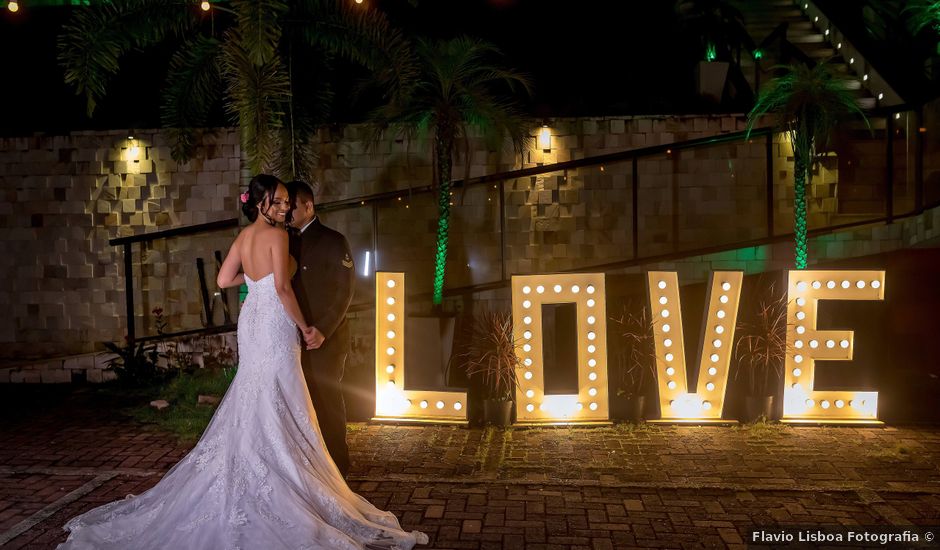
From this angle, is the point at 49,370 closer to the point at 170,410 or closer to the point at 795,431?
the point at 170,410

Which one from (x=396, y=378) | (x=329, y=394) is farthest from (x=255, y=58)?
(x=396, y=378)

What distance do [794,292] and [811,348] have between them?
54 cm

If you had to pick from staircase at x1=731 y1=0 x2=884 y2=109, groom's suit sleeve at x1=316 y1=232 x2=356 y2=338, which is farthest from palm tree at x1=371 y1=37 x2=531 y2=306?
staircase at x1=731 y1=0 x2=884 y2=109

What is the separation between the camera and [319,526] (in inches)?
167

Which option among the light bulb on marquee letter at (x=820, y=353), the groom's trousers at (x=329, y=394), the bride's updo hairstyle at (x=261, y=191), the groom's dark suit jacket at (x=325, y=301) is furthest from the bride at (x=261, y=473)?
the light bulb on marquee letter at (x=820, y=353)

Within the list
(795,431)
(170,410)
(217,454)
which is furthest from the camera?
(170,410)

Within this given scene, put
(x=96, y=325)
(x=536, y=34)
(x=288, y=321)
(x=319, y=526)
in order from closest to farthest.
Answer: (x=319, y=526) < (x=288, y=321) < (x=96, y=325) < (x=536, y=34)

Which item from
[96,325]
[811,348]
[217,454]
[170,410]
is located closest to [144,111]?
[96,325]

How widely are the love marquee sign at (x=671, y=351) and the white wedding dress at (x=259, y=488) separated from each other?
2437 millimetres

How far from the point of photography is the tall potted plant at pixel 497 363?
23.1 feet

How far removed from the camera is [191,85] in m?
7.95

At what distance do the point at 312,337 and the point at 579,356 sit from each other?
2926 millimetres

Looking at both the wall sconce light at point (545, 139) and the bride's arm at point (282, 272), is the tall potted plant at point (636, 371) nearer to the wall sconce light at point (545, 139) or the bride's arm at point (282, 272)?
the wall sconce light at point (545, 139)

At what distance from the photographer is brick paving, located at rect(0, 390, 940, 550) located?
4.80m
